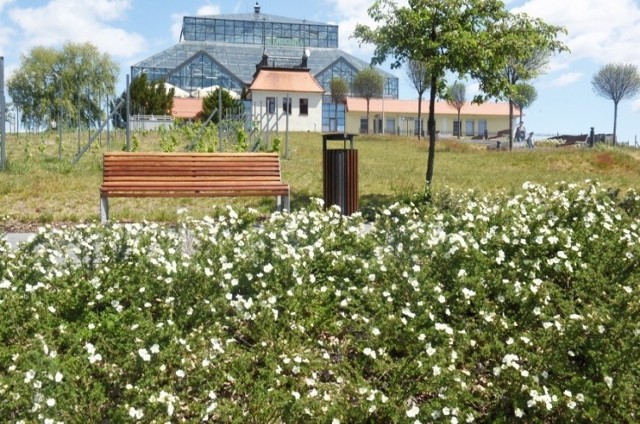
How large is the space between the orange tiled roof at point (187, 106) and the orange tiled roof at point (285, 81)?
211 inches

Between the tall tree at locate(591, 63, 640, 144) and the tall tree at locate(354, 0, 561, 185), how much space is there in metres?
40.6

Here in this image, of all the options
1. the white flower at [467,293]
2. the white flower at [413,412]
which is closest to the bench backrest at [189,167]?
the white flower at [467,293]

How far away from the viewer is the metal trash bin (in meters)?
8.89

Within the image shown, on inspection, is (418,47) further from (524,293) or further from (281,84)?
(281,84)

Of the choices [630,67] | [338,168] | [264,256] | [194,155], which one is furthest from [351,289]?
[630,67]

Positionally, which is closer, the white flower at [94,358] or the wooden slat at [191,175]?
the white flower at [94,358]

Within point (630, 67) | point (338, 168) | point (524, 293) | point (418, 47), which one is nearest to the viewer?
point (524, 293)

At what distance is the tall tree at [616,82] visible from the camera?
49719 millimetres

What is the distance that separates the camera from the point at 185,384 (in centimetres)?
348

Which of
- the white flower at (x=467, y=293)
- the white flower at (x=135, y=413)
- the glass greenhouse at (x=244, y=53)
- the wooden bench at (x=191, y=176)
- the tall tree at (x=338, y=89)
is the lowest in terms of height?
the white flower at (x=135, y=413)

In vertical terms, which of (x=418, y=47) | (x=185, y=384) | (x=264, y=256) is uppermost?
(x=418, y=47)

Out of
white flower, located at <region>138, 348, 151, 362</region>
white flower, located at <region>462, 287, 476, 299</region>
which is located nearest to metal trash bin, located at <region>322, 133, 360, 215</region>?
white flower, located at <region>462, 287, 476, 299</region>

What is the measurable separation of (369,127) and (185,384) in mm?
62134

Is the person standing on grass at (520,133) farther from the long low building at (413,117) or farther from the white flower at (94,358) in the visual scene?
Answer: the white flower at (94,358)
